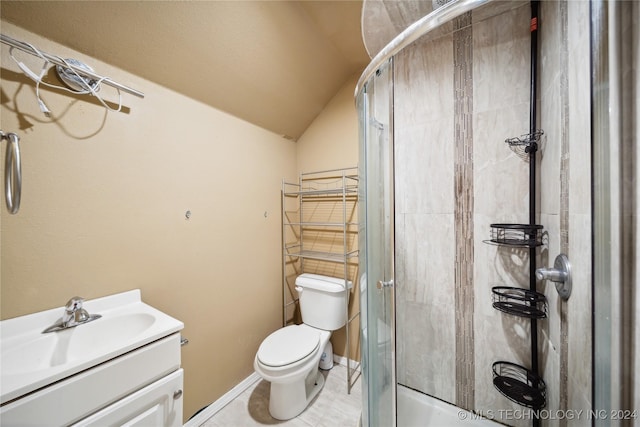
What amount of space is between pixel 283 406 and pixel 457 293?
126 cm

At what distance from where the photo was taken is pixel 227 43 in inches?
50.7

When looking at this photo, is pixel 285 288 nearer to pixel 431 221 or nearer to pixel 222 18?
pixel 431 221

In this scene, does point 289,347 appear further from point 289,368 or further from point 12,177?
point 12,177

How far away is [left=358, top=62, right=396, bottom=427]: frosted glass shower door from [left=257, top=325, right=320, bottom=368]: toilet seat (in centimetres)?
47

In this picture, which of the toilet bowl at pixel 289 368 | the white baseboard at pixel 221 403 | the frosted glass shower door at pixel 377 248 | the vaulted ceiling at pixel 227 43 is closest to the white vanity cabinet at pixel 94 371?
the toilet bowl at pixel 289 368

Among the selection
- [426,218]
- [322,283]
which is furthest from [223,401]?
[426,218]

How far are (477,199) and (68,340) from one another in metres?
1.90

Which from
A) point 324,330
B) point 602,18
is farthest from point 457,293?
point 602,18

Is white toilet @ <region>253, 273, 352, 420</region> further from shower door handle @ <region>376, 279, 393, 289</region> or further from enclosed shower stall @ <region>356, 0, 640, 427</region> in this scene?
shower door handle @ <region>376, 279, 393, 289</region>

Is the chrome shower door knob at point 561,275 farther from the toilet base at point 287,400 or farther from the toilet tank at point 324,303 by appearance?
the toilet base at point 287,400

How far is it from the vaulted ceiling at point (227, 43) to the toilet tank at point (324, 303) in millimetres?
1392

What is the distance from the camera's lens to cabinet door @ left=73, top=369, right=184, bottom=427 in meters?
0.74

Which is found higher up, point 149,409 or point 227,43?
point 227,43

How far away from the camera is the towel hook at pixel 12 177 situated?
A: 2.31 ft
